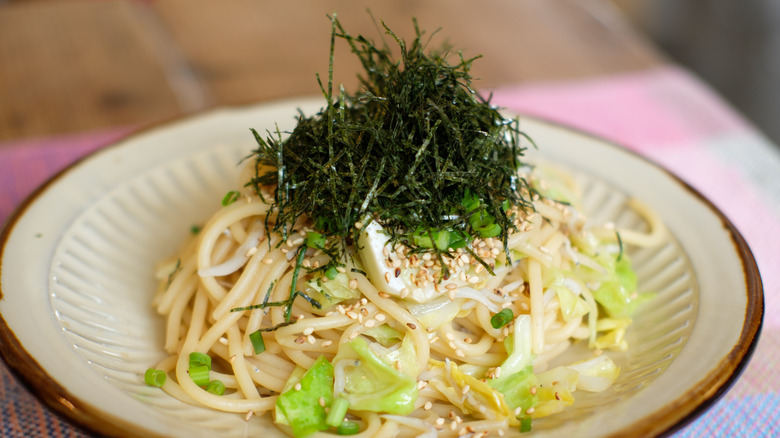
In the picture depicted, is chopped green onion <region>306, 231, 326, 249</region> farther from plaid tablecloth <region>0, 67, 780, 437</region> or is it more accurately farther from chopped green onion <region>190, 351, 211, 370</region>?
plaid tablecloth <region>0, 67, 780, 437</region>

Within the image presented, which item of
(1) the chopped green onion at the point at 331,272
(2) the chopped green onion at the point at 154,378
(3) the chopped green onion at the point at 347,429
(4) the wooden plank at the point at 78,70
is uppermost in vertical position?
(4) the wooden plank at the point at 78,70

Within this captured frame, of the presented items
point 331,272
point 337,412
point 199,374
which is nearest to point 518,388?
point 337,412

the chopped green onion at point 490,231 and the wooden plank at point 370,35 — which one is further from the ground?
the wooden plank at point 370,35

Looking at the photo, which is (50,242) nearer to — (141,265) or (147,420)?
(141,265)

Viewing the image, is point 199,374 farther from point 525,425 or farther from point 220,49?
point 220,49

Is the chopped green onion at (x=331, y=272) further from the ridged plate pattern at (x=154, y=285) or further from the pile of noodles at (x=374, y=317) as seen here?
the ridged plate pattern at (x=154, y=285)

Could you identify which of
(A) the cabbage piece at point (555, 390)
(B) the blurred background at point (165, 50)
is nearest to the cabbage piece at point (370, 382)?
(A) the cabbage piece at point (555, 390)

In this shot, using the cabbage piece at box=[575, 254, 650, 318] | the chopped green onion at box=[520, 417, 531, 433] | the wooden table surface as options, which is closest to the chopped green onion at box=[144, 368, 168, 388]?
the chopped green onion at box=[520, 417, 531, 433]
